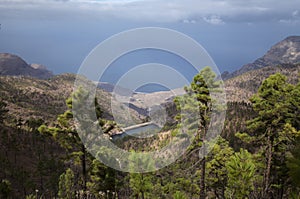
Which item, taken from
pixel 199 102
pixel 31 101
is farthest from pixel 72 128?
pixel 31 101

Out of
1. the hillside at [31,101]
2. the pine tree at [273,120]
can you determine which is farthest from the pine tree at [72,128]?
the hillside at [31,101]

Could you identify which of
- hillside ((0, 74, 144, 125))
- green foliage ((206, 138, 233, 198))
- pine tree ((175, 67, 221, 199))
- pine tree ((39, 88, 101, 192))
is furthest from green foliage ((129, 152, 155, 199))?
hillside ((0, 74, 144, 125))

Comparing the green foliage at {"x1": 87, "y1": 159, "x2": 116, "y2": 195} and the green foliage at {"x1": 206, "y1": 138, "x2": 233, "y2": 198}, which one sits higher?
the green foliage at {"x1": 206, "y1": 138, "x2": 233, "y2": 198}

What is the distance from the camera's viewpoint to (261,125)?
76.1 ft

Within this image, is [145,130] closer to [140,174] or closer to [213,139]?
[140,174]

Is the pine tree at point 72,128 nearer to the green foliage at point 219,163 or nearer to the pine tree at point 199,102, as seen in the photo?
the pine tree at point 199,102

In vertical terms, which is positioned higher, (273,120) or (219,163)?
(273,120)

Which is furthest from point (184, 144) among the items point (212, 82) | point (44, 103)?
point (44, 103)

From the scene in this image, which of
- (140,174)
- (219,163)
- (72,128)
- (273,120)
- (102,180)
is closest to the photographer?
(72,128)

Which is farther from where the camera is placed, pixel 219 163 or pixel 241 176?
pixel 219 163

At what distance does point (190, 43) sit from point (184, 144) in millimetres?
7573

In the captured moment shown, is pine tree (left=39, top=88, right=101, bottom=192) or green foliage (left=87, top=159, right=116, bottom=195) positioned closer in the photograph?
pine tree (left=39, top=88, right=101, bottom=192)

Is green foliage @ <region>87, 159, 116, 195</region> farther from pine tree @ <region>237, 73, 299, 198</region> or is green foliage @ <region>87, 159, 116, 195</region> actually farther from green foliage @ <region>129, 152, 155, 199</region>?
pine tree @ <region>237, 73, 299, 198</region>

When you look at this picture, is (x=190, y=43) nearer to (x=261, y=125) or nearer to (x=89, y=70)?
(x=89, y=70)
